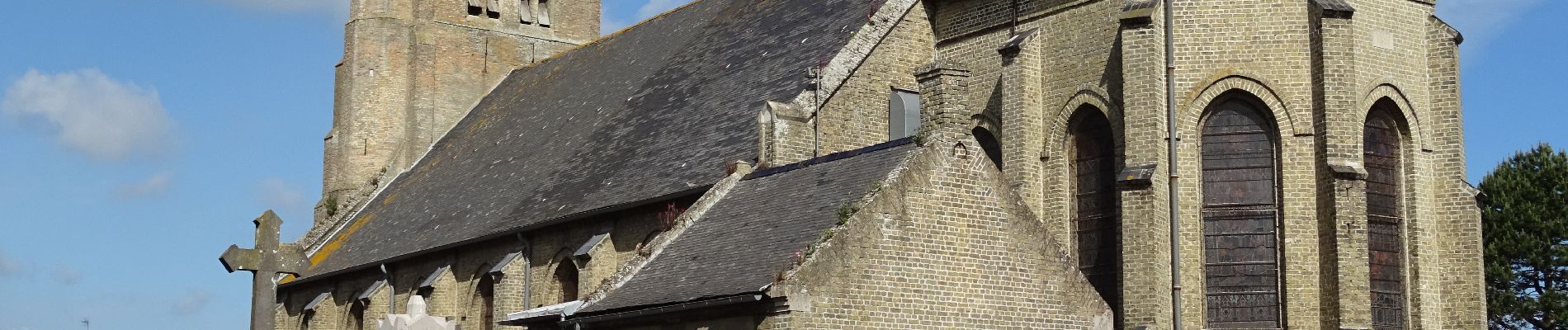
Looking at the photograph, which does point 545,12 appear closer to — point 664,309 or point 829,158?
point 829,158

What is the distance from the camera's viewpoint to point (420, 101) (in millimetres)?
45219

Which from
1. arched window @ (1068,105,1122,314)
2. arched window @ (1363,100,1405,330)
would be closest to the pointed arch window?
arched window @ (1068,105,1122,314)

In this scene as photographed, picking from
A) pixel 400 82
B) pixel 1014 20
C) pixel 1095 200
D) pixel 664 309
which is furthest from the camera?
pixel 400 82

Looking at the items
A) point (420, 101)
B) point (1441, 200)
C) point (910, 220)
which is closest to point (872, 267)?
point (910, 220)

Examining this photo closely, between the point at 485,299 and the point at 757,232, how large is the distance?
41.1ft

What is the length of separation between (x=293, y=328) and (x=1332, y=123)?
84.4 ft

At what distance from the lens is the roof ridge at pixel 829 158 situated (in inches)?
886

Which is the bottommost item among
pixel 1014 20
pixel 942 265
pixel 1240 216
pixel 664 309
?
pixel 664 309

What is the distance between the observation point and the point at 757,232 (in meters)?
22.3

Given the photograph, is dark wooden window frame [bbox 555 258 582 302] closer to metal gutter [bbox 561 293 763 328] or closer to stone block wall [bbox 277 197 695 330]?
stone block wall [bbox 277 197 695 330]

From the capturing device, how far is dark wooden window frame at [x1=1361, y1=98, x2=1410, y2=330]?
24531 millimetres

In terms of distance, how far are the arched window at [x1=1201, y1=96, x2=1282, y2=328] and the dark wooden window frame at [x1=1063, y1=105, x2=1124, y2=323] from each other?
1254mm

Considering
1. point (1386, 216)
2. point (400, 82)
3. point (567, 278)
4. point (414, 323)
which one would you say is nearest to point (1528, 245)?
point (1386, 216)

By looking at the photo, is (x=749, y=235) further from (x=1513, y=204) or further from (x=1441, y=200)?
(x=1513, y=204)
